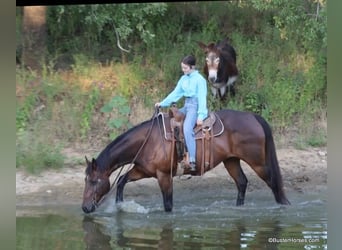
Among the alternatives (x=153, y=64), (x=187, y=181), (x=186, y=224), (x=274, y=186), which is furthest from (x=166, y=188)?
(x=153, y=64)

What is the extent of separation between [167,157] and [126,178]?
293 mm

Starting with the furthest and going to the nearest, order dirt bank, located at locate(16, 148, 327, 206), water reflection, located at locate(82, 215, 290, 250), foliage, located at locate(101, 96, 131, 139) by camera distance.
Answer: foliage, located at locate(101, 96, 131, 139), dirt bank, located at locate(16, 148, 327, 206), water reflection, located at locate(82, 215, 290, 250)

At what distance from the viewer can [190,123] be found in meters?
4.54

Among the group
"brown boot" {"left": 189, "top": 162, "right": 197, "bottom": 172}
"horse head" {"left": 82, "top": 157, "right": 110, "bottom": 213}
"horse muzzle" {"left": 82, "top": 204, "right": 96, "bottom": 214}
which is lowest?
"horse muzzle" {"left": 82, "top": 204, "right": 96, "bottom": 214}

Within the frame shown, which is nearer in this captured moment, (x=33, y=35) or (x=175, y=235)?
(x=175, y=235)

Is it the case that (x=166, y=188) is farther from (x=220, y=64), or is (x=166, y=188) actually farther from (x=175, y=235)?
(x=220, y=64)

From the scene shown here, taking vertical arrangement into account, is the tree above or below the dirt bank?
above

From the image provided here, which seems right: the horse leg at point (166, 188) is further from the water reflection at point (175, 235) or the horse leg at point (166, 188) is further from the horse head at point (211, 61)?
the horse head at point (211, 61)

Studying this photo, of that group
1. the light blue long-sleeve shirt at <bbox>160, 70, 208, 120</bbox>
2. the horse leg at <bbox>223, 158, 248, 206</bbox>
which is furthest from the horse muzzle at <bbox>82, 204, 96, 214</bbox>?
the horse leg at <bbox>223, 158, 248, 206</bbox>

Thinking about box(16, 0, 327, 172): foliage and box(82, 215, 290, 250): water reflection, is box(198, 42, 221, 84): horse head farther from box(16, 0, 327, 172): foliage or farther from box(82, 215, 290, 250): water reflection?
box(82, 215, 290, 250): water reflection

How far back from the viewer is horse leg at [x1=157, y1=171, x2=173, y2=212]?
4582 mm

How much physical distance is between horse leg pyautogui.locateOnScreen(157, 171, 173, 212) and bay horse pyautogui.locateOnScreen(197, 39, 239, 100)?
2.01ft

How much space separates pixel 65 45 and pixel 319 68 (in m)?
1.63

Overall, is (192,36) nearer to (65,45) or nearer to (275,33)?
(275,33)
